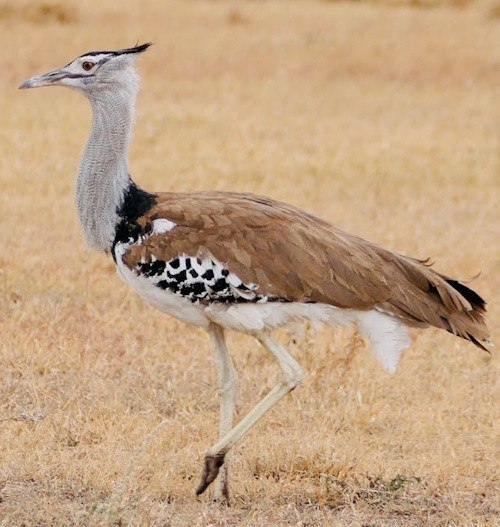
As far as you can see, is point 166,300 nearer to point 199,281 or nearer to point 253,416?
point 199,281

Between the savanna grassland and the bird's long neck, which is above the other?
the bird's long neck

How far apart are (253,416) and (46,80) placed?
1.26m

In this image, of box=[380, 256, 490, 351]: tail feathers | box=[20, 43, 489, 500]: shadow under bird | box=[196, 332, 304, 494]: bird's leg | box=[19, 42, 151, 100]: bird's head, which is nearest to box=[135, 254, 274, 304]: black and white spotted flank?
box=[20, 43, 489, 500]: shadow under bird

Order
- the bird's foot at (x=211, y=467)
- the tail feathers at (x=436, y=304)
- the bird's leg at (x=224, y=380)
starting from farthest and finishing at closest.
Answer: the bird's leg at (x=224, y=380) < the tail feathers at (x=436, y=304) < the bird's foot at (x=211, y=467)

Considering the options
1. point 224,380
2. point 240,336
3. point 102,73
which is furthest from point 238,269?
point 240,336

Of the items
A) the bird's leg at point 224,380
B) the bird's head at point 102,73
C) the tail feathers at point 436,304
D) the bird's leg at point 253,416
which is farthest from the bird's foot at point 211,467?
the bird's head at point 102,73

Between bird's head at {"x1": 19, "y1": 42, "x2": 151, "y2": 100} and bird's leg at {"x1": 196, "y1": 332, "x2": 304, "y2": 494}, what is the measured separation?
945mm

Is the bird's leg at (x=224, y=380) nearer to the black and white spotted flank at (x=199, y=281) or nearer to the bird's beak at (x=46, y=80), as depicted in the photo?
the black and white spotted flank at (x=199, y=281)

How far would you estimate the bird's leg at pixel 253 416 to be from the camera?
10.8 feet

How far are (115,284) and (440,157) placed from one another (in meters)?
3.65

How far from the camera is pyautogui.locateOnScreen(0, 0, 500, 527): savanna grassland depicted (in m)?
3.44

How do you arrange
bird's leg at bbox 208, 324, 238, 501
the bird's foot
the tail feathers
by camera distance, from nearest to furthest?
1. the bird's foot
2. the tail feathers
3. bird's leg at bbox 208, 324, 238, 501

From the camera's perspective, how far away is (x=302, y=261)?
3387 millimetres

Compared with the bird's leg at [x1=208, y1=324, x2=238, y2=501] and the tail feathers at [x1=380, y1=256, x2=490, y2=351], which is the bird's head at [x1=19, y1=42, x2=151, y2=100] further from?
the tail feathers at [x1=380, y1=256, x2=490, y2=351]
